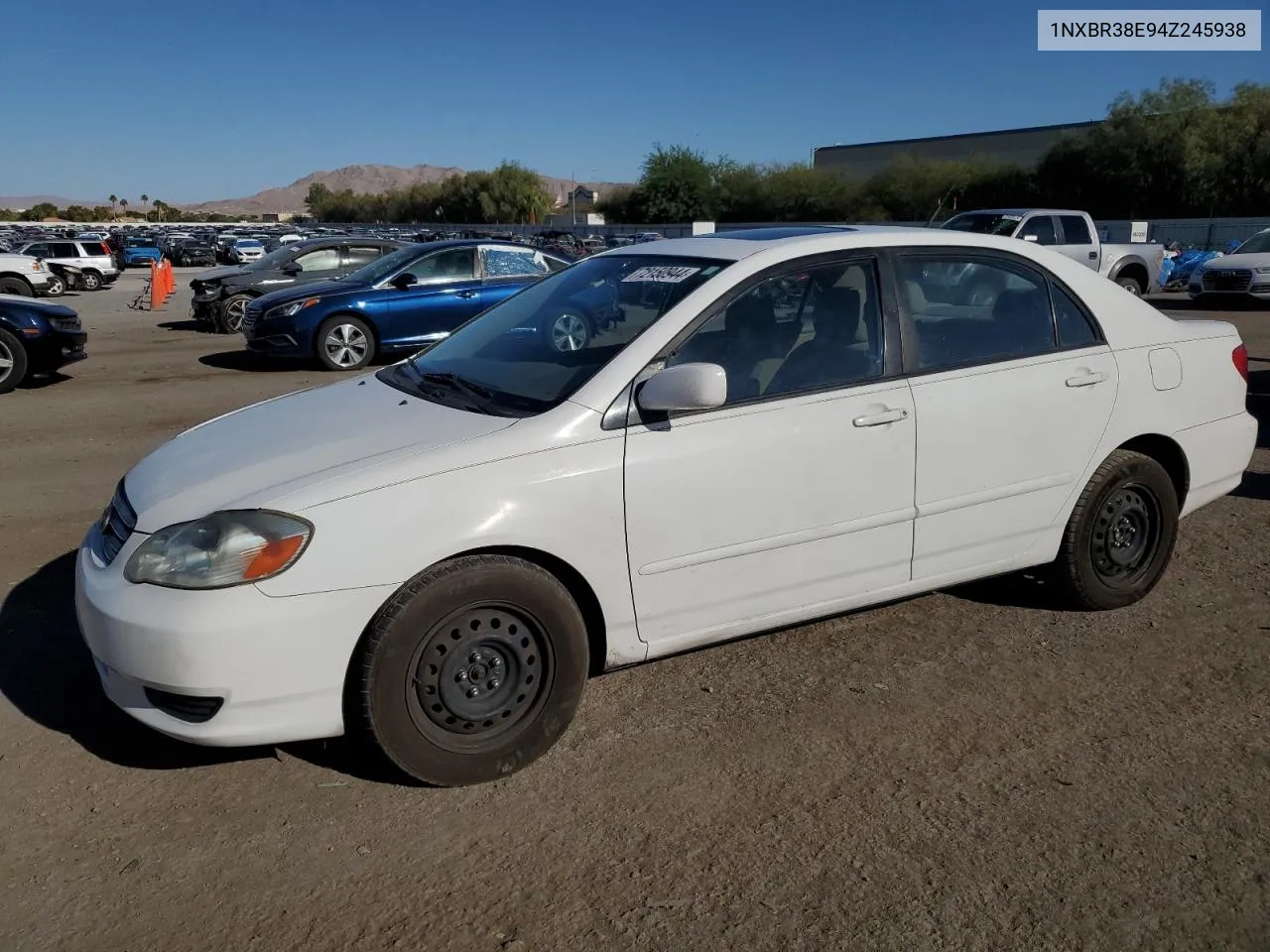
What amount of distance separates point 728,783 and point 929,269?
2.14 metres

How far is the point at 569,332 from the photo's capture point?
3.98 metres

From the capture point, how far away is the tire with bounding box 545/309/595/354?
151 inches

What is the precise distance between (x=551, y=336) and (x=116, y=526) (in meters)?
1.65

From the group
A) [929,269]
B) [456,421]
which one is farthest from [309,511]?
[929,269]

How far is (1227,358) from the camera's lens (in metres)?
4.72

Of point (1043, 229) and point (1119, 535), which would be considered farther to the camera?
point (1043, 229)

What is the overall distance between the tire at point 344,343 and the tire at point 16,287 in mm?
13320

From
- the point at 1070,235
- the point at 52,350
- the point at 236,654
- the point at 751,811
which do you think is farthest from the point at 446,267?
the point at 1070,235

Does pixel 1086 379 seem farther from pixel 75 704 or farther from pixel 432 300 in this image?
pixel 432 300

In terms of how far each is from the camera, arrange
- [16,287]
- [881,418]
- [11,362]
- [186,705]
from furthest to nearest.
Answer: [16,287]
[11,362]
[881,418]
[186,705]

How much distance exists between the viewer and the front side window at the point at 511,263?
12.8 meters

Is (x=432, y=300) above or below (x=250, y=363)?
above

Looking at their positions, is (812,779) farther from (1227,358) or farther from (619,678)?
(1227,358)

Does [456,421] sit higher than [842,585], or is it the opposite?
[456,421]
